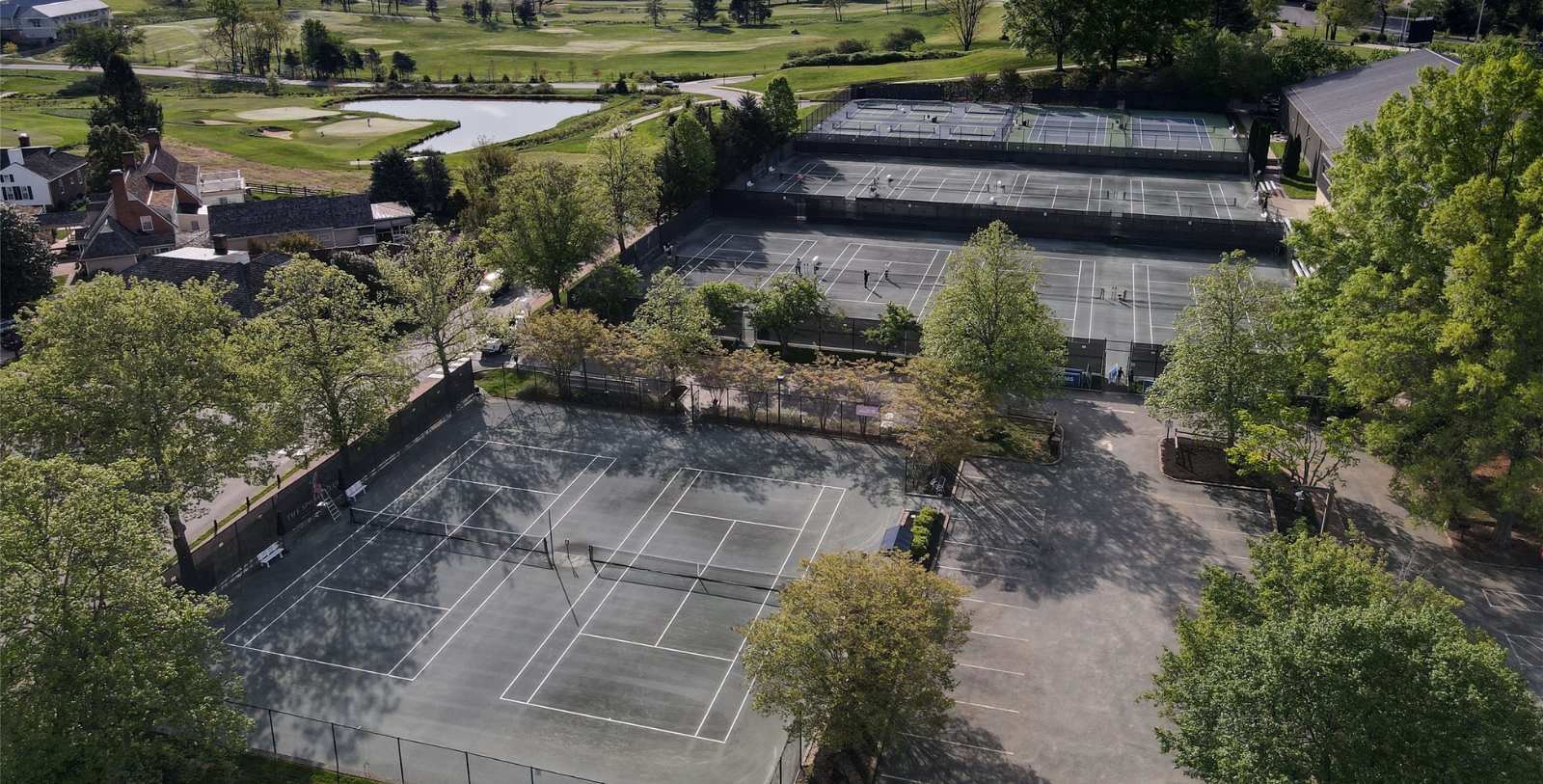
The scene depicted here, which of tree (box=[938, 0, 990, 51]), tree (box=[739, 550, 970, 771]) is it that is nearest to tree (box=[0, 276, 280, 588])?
tree (box=[739, 550, 970, 771])

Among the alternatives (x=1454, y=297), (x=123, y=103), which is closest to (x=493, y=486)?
(x=1454, y=297)

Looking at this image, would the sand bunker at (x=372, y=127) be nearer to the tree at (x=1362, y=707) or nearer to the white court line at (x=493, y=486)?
the white court line at (x=493, y=486)

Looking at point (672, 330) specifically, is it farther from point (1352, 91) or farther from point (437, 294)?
point (1352, 91)

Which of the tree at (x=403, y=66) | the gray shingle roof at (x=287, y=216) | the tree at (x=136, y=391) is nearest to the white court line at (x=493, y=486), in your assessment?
the tree at (x=136, y=391)

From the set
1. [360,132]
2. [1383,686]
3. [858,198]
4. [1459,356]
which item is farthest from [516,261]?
[360,132]

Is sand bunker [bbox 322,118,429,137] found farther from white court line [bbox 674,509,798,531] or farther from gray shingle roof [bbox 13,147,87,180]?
white court line [bbox 674,509,798,531]

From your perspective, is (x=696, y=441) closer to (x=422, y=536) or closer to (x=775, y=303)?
(x=775, y=303)
